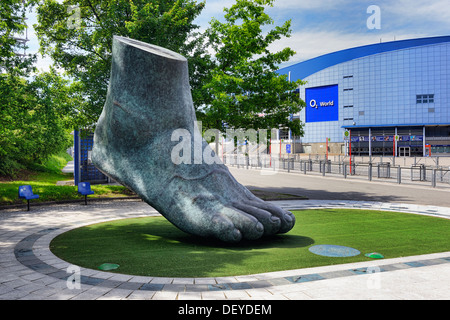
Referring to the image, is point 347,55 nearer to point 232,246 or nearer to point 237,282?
point 232,246

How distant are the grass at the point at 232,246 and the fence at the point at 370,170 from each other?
13617mm

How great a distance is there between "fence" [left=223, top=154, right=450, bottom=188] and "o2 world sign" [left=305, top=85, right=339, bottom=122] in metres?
27.1

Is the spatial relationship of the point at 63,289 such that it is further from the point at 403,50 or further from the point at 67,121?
the point at 403,50

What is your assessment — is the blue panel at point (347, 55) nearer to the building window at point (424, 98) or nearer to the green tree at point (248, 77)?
the building window at point (424, 98)

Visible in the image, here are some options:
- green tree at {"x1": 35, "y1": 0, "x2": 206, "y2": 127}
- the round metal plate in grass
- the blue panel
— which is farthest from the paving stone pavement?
the blue panel

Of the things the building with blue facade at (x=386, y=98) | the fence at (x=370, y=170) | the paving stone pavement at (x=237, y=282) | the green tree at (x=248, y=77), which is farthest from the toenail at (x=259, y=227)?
the building with blue facade at (x=386, y=98)

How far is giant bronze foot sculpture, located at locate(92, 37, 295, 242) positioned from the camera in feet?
25.3

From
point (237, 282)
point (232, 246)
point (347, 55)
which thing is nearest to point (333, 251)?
point (232, 246)

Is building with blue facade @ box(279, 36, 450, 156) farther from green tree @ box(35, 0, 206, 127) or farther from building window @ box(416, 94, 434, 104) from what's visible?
green tree @ box(35, 0, 206, 127)

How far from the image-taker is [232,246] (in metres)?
7.64

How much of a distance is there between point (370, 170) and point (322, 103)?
53656 millimetres

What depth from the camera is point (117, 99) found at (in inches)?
327

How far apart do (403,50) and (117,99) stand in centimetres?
7114

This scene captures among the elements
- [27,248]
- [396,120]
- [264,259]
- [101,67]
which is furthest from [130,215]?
[396,120]
